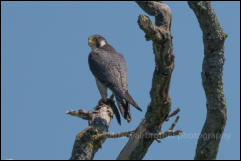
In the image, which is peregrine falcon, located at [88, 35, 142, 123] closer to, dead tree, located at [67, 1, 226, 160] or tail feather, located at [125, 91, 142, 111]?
tail feather, located at [125, 91, 142, 111]

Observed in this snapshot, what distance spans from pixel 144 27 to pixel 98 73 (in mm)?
3207

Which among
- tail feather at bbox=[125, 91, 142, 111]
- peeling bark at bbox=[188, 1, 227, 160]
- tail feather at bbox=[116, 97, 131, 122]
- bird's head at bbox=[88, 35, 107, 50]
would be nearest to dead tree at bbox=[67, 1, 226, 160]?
peeling bark at bbox=[188, 1, 227, 160]

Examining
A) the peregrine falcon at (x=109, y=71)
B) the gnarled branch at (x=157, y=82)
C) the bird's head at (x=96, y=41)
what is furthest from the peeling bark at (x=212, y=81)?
the bird's head at (x=96, y=41)

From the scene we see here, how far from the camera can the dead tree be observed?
11.9 feet

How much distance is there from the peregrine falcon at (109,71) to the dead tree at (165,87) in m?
1.32

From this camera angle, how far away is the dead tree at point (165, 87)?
3621 mm

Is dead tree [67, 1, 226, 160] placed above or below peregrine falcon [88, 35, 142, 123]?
below

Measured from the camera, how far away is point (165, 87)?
12.2ft

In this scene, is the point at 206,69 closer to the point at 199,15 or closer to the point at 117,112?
the point at 199,15

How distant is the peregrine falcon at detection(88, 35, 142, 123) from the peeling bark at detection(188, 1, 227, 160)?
1623 millimetres

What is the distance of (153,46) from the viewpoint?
3.62 m

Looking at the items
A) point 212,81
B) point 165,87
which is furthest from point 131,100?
point 212,81

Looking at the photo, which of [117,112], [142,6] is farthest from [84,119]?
[142,6]

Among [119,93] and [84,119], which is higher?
[119,93]
